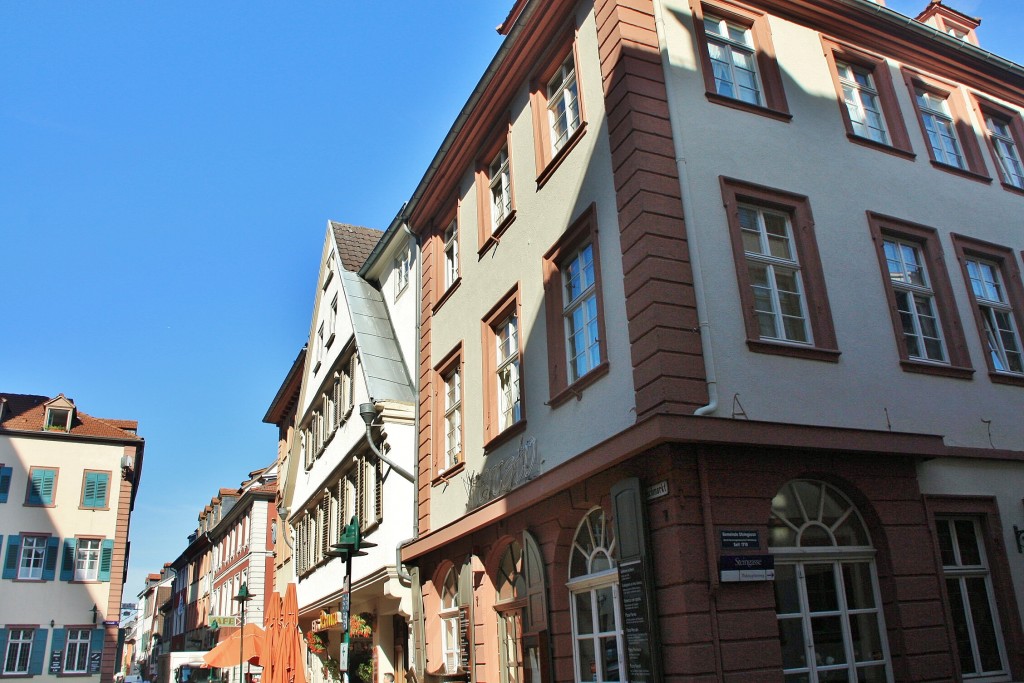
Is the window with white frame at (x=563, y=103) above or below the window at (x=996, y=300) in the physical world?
above

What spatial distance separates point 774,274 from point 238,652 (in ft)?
59.5

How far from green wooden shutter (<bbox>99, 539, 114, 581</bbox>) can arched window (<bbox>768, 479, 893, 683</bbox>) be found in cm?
3653

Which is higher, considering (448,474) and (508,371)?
(508,371)

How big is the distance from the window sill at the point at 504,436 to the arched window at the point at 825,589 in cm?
413

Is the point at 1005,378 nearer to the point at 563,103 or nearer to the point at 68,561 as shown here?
the point at 563,103

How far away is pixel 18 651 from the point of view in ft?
117

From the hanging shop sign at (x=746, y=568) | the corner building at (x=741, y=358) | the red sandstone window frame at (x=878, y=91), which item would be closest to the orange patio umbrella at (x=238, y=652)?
the corner building at (x=741, y=358)

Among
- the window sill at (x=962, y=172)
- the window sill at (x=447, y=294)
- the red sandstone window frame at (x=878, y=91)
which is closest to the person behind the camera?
the red sandstone window frame at (x=878, y=91)

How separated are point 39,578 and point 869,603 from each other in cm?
3727

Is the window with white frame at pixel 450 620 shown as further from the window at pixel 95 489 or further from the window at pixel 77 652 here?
the window at pixel 95 489

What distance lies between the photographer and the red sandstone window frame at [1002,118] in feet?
46.0

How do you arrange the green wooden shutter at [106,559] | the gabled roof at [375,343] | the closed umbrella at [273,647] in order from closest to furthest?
the gabled roof at [375,343] → the closed umbrella at [273,647] → the green wooden shutter at [106,559]

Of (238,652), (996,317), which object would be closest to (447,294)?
(996,317)

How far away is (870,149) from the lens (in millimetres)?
12266
